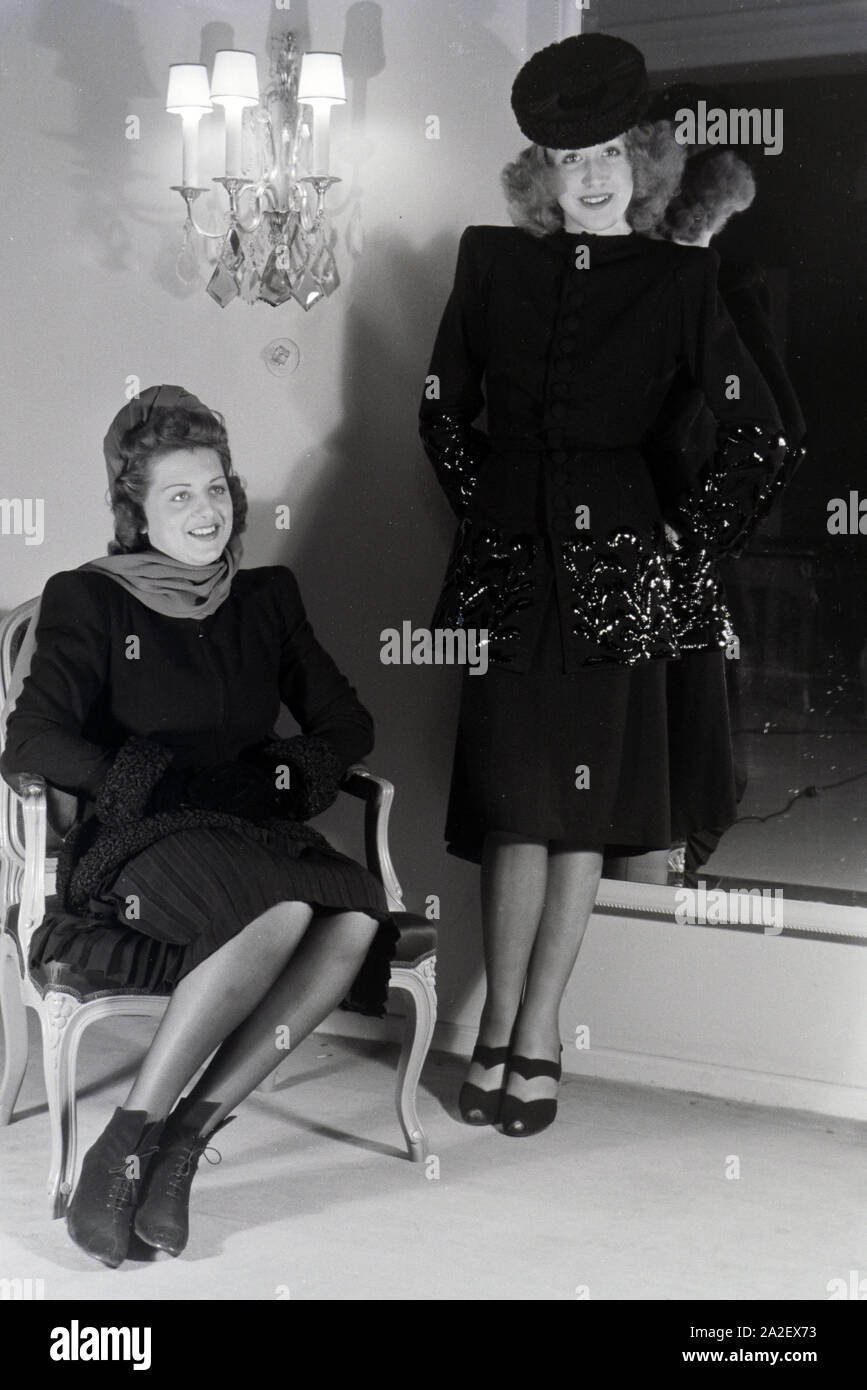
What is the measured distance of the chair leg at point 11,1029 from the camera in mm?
2973

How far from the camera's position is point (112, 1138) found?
2391 millimetres

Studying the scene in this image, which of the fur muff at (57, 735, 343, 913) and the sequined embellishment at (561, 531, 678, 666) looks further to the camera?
the sequined embellishment at (561, 531, 678, 666)

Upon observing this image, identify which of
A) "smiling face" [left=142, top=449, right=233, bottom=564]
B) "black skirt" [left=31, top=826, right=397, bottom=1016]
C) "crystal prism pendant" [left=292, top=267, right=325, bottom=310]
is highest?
"crystal prism pendant" [left=292, top=267, right=325, bottom=310]

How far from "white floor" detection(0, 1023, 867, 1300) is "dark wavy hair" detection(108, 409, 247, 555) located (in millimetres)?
1070

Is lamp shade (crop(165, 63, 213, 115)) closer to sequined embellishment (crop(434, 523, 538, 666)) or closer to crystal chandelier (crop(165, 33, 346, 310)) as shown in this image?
crystal chandelier (crop(165, 33, 346, 310))

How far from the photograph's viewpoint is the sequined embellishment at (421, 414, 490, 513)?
3039mm

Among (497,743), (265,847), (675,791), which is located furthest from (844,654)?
(265,847)

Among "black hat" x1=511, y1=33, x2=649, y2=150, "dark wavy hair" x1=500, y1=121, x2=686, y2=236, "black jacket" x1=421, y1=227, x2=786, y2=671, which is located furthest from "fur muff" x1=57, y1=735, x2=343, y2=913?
"black hat" x1=511, y1=33, x2=649, y2=150

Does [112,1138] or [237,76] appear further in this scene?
[237,76]

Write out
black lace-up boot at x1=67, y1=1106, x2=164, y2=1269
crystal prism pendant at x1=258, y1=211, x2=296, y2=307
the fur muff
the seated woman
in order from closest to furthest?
black lace-up boot at x1=67, y1=1106, x2=164, y2=1269, the seated woman, the fur muff, crystal prism pendant at x1=258, y1=211, x2=296, y2=307

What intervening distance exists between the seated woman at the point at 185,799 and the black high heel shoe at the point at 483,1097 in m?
0.39

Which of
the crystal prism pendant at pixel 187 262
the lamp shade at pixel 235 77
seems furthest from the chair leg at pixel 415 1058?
the lamp shade at pixel 235 77

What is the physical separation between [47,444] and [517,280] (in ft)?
4.42

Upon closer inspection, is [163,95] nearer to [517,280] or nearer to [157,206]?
[157,206]
